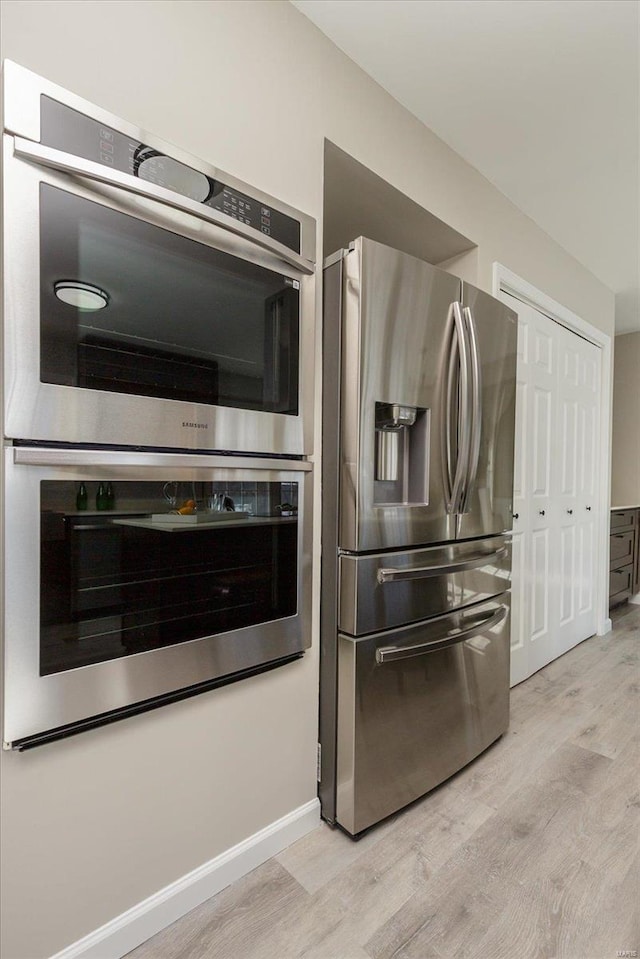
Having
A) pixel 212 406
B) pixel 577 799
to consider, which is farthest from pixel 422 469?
pixel 577 799

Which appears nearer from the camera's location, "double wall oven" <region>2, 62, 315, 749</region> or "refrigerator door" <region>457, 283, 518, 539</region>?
"double wall oven" <region>2, 62, 315, 749</region>

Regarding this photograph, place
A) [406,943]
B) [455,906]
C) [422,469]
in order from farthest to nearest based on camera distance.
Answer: [422,469] < [455,906] < [406,943]

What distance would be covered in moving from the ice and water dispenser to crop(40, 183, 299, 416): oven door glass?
14.4 inches

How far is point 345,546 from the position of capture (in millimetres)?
1555

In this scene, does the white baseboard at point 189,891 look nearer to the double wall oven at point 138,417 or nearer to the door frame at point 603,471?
the double wall oven at point 138,417

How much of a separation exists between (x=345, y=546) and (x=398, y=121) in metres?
1.65

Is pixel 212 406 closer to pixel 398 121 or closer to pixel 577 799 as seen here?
pixel 398 121

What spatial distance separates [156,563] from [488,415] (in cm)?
137

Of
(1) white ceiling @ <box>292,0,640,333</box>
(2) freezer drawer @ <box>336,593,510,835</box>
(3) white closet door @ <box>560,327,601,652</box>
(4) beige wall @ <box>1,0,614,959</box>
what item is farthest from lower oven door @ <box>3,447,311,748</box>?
(3) white closet door @ <box>560,327,601,652</box>

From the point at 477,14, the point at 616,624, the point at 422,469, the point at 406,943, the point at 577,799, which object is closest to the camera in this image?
the point at 406,943

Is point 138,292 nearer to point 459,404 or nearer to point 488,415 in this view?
point 459,404

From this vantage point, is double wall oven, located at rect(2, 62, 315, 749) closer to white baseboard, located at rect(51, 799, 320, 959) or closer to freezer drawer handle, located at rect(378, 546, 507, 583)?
freezer drawer handle, located at rect(378, 546, 507, 583)

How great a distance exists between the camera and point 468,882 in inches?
56.1

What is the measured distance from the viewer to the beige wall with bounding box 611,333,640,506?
4.78 meters
